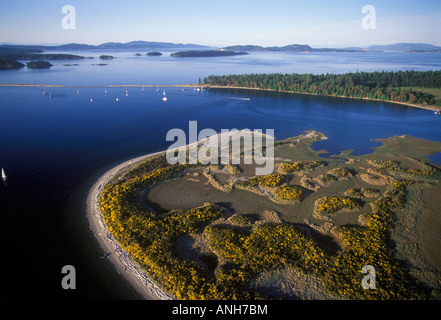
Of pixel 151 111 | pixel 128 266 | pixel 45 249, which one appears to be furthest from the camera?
pixel 151 111

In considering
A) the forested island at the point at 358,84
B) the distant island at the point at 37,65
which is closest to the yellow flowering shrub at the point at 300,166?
the forested island at the point at 358,84

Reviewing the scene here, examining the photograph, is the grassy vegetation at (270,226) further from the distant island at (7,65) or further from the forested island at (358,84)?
the distant island at (7,65)

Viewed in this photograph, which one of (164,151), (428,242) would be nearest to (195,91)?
(164,151)

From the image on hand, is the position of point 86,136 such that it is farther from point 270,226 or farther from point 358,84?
point 358,84

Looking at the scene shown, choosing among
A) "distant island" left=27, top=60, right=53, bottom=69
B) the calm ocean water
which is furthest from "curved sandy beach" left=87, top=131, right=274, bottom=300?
"distant island" left=27, top=60, right=53, bottom=69

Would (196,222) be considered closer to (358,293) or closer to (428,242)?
(358,293)

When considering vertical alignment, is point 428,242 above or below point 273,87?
below
